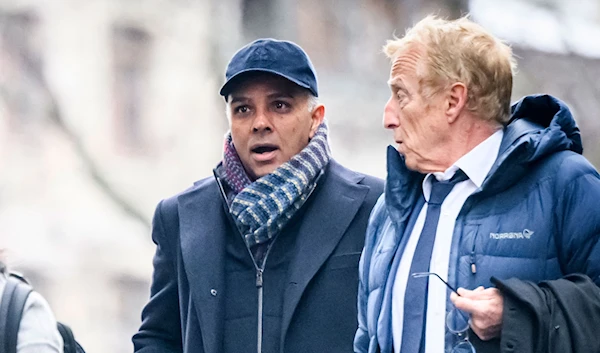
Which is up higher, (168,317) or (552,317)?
(552,317)

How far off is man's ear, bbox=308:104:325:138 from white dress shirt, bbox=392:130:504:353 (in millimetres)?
818

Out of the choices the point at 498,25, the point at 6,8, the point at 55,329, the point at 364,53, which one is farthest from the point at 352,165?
the point at 55,329

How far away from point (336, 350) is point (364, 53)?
316 centimetres

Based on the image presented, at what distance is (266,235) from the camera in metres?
3.36

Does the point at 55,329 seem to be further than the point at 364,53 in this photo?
No

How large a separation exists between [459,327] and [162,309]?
1305 millimetres

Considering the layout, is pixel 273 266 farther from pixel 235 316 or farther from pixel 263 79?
pixel 263 79

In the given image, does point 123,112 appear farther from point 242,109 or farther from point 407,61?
point 407,61

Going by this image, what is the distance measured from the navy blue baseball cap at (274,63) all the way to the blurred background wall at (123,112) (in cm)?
245

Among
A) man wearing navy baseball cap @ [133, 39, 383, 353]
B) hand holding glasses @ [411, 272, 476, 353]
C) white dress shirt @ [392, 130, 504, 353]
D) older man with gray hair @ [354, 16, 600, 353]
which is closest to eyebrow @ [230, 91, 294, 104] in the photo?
man wearing navy baseball cap @ [133, 39, 383, 353]

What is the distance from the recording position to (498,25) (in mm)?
6309

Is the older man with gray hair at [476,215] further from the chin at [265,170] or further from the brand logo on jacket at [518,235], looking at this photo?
the chin at [265,170]

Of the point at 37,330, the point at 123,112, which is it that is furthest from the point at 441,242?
the point at 123,112

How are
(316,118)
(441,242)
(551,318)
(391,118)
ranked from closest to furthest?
1. (551,318)
2. (441,242)
3. (391,118)
4. (316,118)
